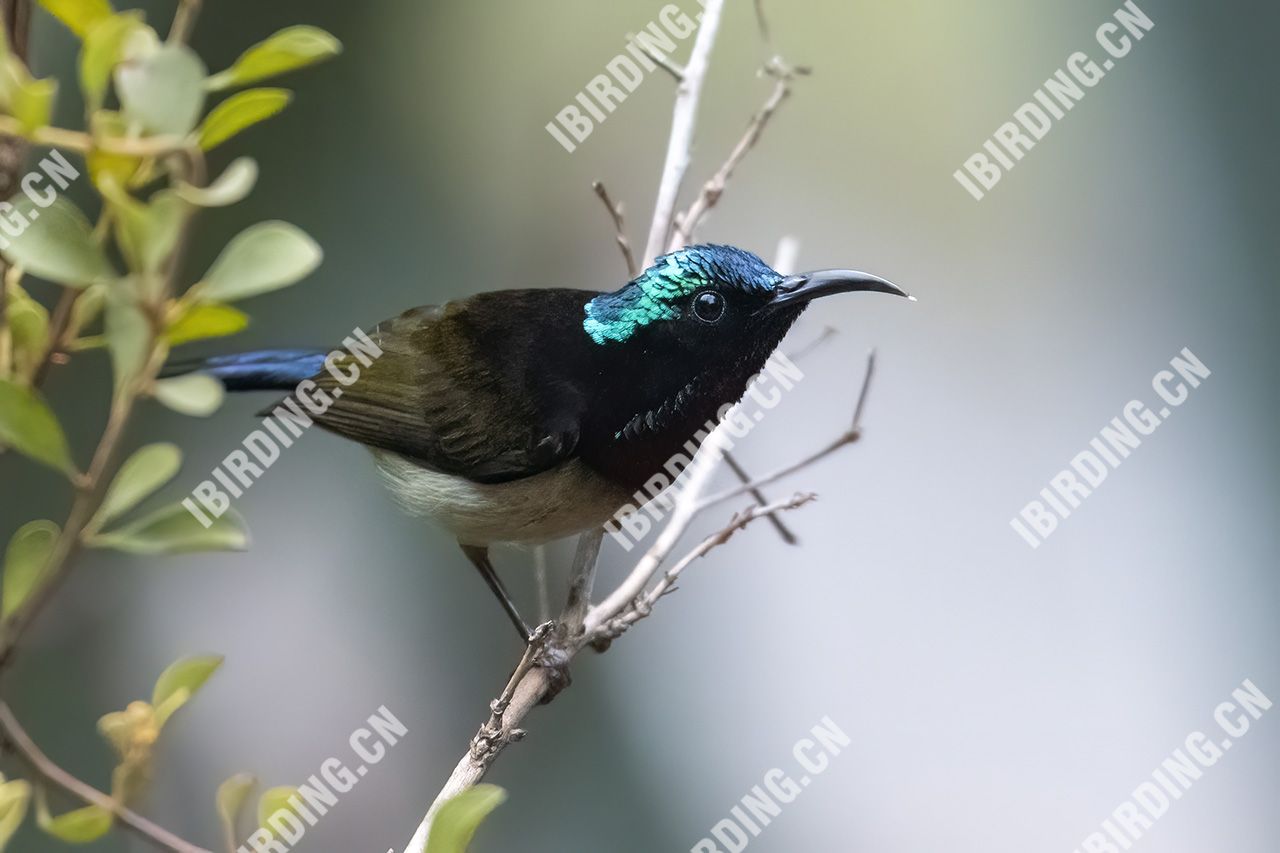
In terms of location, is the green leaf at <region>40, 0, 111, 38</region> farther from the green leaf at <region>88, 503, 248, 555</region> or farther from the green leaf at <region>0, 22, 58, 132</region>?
the green leaf at <region>88, 503, 248, 555</region>

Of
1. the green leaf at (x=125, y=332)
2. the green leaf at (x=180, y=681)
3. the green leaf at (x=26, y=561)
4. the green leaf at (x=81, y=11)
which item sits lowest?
the green leaf at (x=180, y=681)

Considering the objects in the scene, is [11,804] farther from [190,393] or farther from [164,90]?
[164,90]

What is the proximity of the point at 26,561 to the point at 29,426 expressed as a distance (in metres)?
0.07

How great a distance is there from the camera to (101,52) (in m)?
0.45

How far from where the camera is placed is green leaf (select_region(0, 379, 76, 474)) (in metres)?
0.44

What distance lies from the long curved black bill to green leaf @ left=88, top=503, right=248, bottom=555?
864mm

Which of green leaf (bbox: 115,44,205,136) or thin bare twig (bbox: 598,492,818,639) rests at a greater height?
green leaf (bbox: 115,44,205,136)

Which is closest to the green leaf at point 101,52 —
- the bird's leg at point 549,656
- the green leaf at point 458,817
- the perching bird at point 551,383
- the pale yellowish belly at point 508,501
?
the green leaf at point 458,817

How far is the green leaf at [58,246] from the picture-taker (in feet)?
1.41

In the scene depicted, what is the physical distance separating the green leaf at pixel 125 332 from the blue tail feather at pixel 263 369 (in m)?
1.09

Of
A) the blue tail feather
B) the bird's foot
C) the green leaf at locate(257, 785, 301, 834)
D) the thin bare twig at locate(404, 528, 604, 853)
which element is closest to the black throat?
the thin bare twig at locate(404, 528, 604, 853)

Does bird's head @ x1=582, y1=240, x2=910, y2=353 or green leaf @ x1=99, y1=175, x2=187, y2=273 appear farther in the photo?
bird's head @ x1=582, y1=240, x2=910, y2=353

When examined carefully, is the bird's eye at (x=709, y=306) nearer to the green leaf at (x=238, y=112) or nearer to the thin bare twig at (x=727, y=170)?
the thin bare twig at (x=727, y=170)

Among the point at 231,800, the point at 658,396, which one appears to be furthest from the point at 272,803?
the point at 658,396
